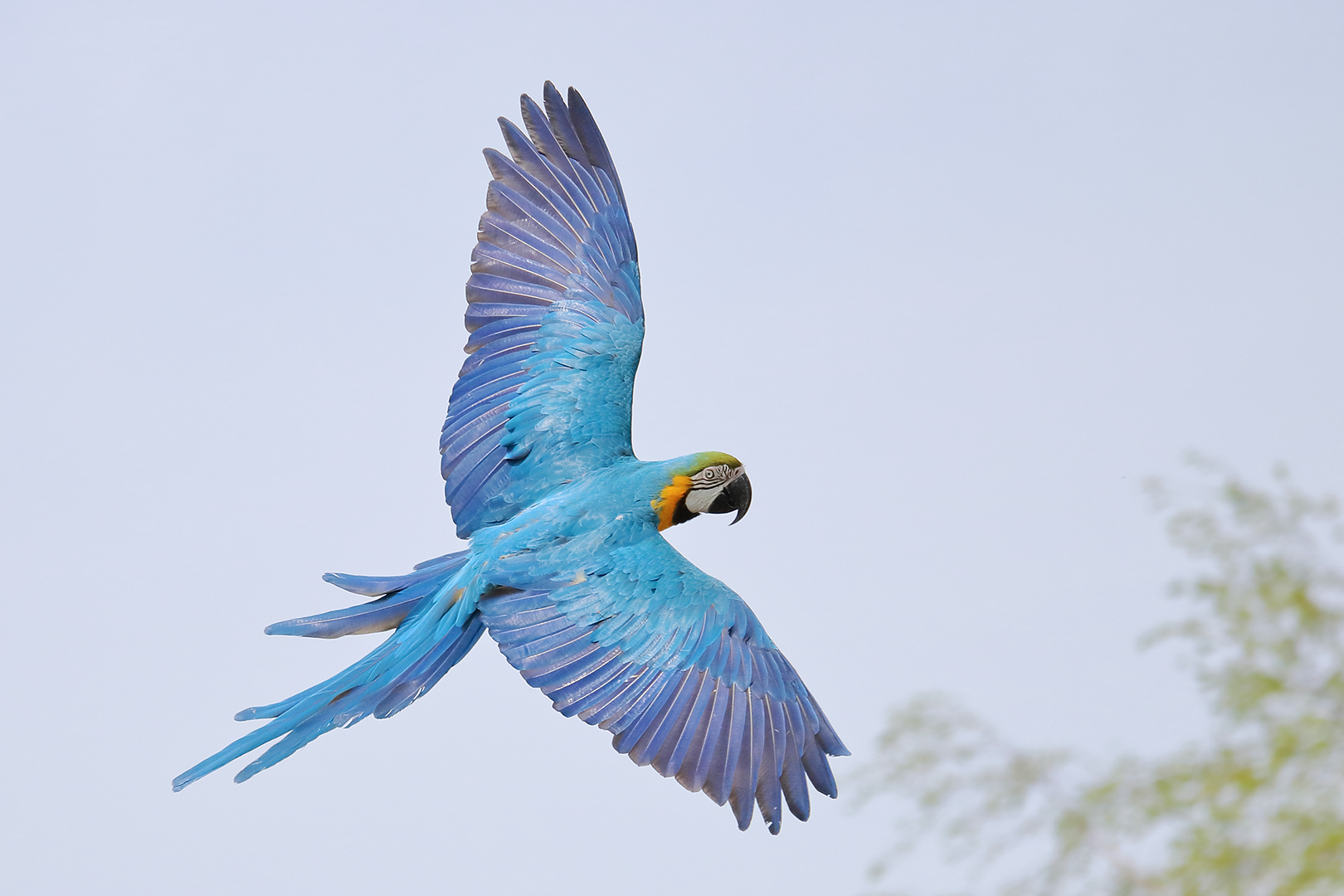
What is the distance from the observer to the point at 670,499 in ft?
13.1

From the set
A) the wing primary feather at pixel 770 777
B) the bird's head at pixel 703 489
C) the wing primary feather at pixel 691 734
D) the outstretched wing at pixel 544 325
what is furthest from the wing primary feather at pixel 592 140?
the wing primary feather at pixel 770 777

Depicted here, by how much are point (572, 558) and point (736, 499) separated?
775 mm

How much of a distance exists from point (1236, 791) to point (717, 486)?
179 cm

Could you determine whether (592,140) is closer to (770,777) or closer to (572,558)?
(572,558)

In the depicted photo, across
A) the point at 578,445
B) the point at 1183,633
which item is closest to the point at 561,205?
the point at 578,445

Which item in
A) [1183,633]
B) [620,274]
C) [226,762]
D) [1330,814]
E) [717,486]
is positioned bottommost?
[1330,814]

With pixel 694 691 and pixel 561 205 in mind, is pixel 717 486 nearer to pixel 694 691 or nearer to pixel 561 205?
pixel 694 691

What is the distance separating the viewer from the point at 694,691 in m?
3.53

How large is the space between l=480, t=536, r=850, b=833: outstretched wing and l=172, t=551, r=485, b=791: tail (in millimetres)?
147

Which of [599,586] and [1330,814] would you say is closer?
[1330,814]

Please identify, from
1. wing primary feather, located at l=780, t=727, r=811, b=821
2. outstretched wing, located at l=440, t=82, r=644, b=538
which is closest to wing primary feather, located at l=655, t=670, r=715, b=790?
wing primary feather, located at l=780, t=727, r=811, b=821

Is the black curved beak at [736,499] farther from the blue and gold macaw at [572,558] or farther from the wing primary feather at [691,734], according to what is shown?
the wing primary feather at [691,734]

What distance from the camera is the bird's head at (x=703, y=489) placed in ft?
13.1

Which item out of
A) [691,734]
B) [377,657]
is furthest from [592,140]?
[691,734]
